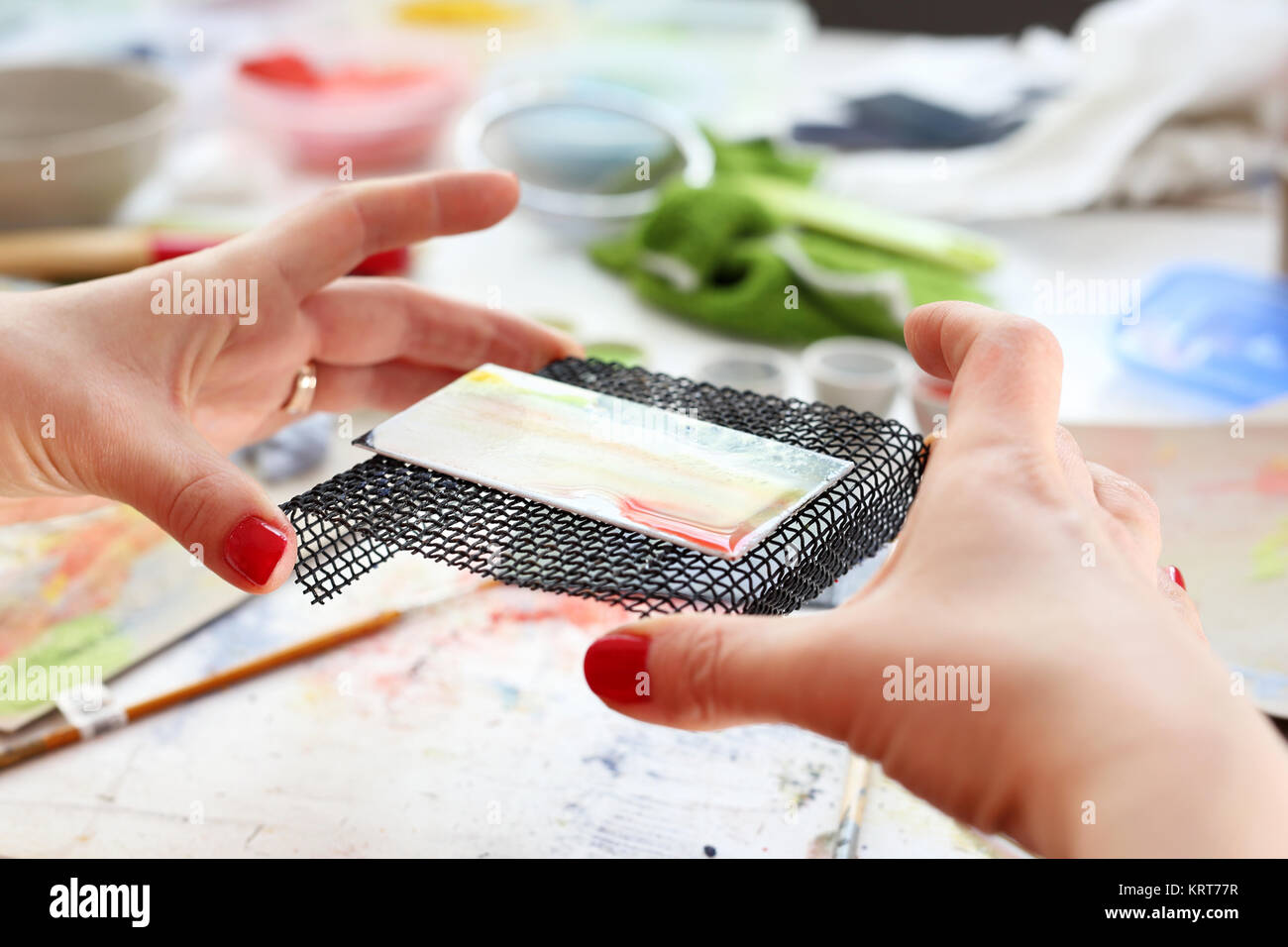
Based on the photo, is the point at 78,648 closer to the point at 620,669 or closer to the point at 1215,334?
the point at 620,669

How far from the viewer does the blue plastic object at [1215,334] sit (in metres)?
1.36

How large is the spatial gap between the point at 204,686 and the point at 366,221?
1.28ft

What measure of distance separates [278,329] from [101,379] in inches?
7.6

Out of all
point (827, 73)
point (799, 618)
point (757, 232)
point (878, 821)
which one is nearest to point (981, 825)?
point (799, 618)

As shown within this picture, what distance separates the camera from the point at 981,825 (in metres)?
0.49

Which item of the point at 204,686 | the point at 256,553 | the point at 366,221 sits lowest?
the point at 204,686

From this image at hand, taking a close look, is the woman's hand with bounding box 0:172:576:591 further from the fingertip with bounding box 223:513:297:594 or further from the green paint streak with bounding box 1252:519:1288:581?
the green paint streak with bounding box 1252:519:1288:581

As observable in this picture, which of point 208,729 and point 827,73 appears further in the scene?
point 827,73

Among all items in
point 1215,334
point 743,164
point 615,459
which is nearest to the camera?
point 615,459

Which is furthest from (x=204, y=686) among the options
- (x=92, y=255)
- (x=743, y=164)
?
(x=743, y=164)

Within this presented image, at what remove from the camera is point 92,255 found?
145 centimetres

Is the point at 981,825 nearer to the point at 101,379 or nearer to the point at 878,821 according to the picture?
the point at 878,821

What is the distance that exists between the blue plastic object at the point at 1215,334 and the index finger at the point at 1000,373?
859 mm

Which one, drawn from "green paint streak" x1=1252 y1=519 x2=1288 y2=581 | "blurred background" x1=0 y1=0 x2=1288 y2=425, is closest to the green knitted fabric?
"blurred background" x1=0 y1=0 x2=1288 y2=425
